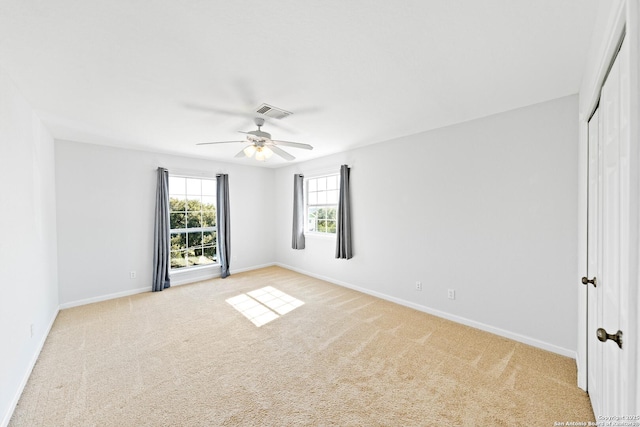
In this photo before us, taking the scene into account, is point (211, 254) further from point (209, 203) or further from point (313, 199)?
point (313, 199)

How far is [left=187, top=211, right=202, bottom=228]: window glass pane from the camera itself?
5.05 m

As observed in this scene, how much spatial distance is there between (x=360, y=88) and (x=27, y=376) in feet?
12.1

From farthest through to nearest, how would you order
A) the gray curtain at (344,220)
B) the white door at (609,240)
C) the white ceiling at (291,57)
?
the gray curtain at (344,220) → the white ceiling at (291,57) → the white door at (609,240)

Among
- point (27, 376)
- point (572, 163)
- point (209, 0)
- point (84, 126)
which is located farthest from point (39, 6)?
point (572, 163)

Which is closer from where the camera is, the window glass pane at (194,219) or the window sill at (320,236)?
the window sill at (320,236)

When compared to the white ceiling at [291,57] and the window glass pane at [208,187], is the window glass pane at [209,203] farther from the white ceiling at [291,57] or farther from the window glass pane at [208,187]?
the white ceiling at [291,57]

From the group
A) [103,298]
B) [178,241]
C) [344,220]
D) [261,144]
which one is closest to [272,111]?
[261,144]

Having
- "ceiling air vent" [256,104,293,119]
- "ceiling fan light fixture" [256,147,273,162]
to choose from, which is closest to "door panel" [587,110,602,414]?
"ceiling air vent" [256,104,293,119]

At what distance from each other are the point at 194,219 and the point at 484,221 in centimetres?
484

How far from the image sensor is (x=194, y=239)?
16.8 feet

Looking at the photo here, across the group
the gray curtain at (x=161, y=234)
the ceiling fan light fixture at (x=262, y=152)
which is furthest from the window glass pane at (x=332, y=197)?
the gray curtain at (x=161, y=234)

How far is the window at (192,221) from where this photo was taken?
4.88 meters

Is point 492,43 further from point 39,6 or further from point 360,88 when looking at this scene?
point 39,6

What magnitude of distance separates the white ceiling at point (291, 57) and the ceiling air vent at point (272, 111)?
7 centimetres
